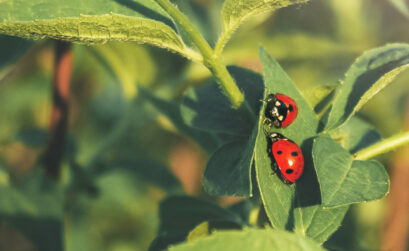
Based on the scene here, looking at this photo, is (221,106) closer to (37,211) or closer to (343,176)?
(343,176)

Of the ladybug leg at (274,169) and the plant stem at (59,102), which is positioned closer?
the ladybug leg at (274,169)

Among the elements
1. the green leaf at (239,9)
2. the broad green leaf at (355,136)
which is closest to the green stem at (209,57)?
the green leaf at (239,9)

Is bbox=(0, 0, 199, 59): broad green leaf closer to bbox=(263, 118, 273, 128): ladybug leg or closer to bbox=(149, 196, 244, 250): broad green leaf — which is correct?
bbox=(263, 118, 273, 128): ladybug leg

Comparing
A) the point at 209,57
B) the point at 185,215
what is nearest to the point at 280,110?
the point at 209,57

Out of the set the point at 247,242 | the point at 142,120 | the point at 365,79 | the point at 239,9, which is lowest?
the point at 247,242

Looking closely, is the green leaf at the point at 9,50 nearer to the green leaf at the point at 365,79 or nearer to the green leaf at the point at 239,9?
the green leaf at the point at 239,9
